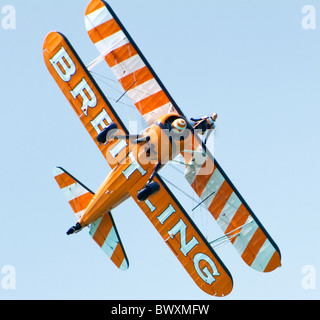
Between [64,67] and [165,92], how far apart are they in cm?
339

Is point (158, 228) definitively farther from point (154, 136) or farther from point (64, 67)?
point (64, 67)

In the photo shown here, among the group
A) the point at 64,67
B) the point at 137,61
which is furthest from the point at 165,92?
the point at 64,67

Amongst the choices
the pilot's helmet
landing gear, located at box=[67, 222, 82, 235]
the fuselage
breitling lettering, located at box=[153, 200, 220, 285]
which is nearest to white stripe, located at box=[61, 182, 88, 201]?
landing gear, located at box=[67, 222, 82, 235]

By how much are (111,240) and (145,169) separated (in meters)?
3.24

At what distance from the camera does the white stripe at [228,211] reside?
100ft

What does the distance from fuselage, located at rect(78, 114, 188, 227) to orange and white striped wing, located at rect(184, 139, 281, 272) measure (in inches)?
56.3

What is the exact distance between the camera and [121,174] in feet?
97.0

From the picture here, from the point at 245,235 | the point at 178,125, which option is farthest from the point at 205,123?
the point at 245,235

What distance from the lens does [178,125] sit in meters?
28.8

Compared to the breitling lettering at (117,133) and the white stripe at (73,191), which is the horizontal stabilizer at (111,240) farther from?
the breitling lettering at (117,133)

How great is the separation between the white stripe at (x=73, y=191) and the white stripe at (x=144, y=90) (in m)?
3.48

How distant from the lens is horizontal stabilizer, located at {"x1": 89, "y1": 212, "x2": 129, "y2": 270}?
31.1m

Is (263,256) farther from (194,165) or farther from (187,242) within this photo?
(194,165)

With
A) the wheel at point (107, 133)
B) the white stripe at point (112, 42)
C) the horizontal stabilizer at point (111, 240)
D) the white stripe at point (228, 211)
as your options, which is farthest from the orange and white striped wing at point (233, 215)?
the white stripe at point (112, 42)
